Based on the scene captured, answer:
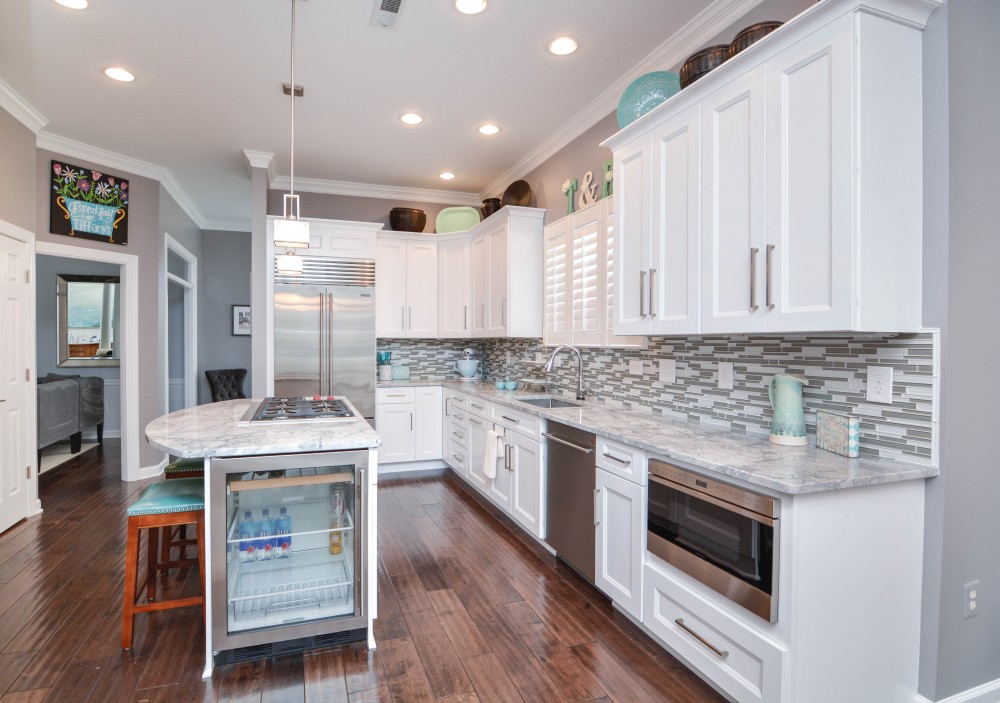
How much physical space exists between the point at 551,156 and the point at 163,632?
156 inches

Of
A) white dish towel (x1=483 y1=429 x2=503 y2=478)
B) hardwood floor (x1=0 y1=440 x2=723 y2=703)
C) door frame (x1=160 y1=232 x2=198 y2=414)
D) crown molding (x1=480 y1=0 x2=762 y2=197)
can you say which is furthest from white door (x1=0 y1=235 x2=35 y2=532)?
crown molding (x1=480 y1=0 x2=762 y2=197)

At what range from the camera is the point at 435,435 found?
5.42m

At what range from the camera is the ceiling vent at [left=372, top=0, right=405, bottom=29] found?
2652 millimetres

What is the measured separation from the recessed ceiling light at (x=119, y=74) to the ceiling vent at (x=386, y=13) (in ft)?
5.55

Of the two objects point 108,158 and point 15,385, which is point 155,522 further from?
point 108,158

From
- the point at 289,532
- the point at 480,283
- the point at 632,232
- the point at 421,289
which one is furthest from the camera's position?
the point at 421,289

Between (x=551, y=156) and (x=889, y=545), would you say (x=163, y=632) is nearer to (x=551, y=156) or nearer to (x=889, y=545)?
(x=889, y=545)

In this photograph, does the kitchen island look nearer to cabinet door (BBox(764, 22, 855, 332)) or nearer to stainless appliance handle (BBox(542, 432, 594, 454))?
stainless appliance handle (BBox(542, 432, 594, 454))

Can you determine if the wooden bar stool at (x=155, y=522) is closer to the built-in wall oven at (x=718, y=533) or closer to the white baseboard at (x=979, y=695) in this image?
the built-in wall oven at (x=718, y=533)

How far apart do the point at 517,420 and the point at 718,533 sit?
6.05ft

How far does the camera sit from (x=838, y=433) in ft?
6.45

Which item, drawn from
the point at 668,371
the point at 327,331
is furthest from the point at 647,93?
the point at 327,331

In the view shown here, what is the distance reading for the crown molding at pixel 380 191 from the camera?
5500 mm

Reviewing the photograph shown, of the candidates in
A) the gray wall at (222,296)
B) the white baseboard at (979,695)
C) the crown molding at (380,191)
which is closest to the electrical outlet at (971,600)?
the white baseboard at (979,695)
